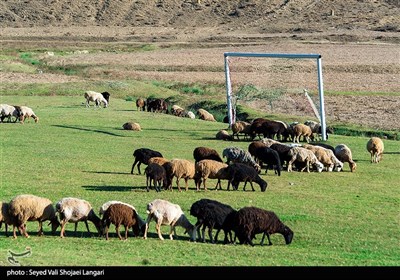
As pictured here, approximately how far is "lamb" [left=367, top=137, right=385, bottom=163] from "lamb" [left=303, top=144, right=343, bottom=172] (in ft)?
8.07

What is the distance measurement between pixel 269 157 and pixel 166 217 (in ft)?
33.7

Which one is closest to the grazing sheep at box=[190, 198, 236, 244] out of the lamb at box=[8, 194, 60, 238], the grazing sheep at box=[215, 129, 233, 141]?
the lamb at box=[8, 194, 60, 238]

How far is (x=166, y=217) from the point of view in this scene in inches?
745

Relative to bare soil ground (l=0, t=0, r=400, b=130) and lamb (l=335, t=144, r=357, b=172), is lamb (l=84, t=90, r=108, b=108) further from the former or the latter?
lamb (l=335, t=144, r=357, b=172)

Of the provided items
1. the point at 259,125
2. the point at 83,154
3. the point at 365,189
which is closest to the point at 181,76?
the point at 259,125

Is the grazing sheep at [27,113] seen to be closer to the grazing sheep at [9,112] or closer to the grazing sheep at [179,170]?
the grazing sheep at [9,112]

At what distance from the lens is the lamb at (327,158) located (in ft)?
97.6

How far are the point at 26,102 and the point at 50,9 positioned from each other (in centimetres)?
8089

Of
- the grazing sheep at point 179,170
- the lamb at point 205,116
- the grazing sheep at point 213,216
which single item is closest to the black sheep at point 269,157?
the grazing sheep at point 179,170

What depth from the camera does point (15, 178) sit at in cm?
2597

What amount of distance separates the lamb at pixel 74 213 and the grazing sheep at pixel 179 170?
519 centimetres

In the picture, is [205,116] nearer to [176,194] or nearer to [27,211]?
[176,194]
